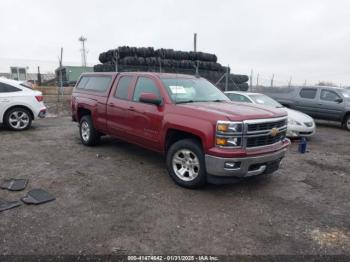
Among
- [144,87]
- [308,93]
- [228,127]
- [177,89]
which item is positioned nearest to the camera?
[228,127]

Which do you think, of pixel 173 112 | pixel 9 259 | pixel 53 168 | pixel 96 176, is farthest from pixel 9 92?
pixel 9 259

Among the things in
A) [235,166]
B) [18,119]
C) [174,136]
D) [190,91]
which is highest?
[190,91]

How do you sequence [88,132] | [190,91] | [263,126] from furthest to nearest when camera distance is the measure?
[88,132] → [190,91] → [263,126]

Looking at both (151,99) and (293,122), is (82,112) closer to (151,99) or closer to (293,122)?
(151,99)

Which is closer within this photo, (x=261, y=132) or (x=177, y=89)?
(x=261, y=132)

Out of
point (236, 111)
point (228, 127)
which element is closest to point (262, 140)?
point (236, 111)

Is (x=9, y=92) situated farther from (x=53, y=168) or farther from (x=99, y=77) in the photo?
(x=53, y=168)

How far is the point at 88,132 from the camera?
6.96 meters

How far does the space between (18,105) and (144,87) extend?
5253 mm

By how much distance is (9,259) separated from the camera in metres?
2.78

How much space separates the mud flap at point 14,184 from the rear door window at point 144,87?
237 cm

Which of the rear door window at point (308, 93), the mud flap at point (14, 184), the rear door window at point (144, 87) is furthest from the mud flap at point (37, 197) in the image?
the rear door window at point (308, 93)

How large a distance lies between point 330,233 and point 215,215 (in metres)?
1.38

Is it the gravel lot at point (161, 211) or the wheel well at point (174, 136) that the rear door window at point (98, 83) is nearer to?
the gravel lot at point (161, 211)
